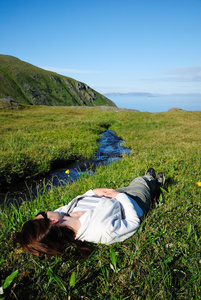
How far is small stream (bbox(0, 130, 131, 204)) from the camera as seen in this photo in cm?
579

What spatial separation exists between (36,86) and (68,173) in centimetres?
15212

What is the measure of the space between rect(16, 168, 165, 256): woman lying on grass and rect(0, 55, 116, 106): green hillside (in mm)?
122502

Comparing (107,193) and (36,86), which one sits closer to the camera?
(107,193)

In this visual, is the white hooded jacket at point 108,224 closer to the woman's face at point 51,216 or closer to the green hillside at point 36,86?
the woman's face at point 51,216

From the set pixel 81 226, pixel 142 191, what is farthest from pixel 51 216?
pixel 142 191

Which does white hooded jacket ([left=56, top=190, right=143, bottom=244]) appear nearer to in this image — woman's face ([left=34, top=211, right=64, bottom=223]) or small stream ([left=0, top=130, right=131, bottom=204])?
woman's face ([left=34, top=211, right=64, bottom=223])

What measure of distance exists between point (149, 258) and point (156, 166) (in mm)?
4328

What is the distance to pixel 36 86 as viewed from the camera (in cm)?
14225

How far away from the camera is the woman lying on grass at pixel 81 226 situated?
2.61 meters

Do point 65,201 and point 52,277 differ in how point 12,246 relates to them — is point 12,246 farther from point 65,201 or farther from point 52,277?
point 65,201

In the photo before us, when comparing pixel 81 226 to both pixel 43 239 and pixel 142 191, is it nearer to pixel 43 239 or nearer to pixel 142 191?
pixel 43 239

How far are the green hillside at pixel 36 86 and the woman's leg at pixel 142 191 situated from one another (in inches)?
4804

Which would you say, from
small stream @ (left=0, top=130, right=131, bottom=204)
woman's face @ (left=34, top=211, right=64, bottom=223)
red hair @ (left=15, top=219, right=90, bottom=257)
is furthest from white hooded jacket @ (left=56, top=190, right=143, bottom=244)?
small stream @ (left=0, top=130, right=131, bottom=204)

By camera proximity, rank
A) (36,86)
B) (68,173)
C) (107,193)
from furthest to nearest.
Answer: (36,86) < (68,173) < (107,193)
